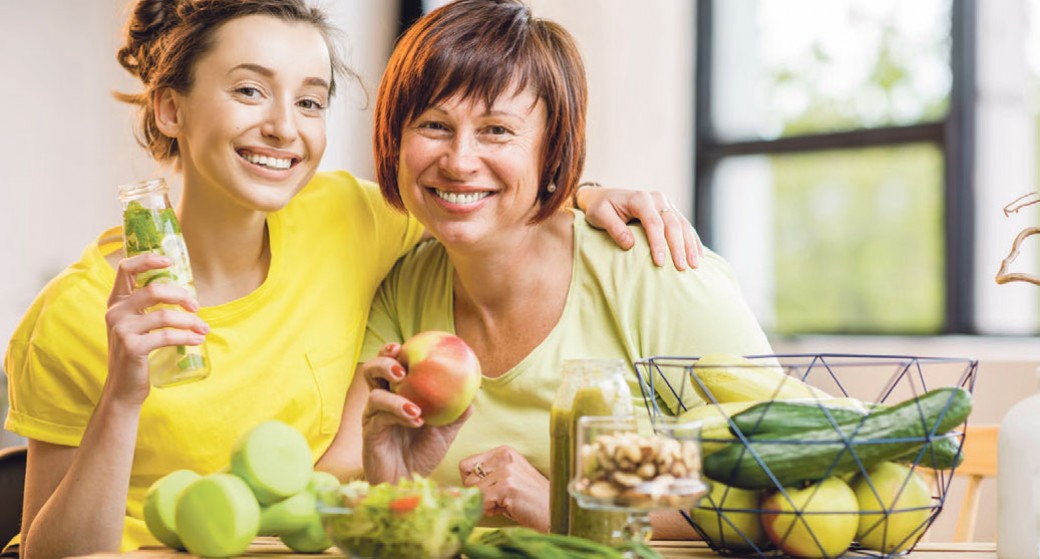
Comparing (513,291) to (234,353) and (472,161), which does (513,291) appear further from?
(234,353)

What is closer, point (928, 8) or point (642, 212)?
point (642, 212)

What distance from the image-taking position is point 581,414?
1.04m

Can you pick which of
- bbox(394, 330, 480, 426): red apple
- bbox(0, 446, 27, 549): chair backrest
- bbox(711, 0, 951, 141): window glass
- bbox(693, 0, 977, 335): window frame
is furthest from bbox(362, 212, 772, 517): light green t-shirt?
bbox(711, 0, 951, 141): window glass

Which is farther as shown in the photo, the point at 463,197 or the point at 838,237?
the point at 838,237

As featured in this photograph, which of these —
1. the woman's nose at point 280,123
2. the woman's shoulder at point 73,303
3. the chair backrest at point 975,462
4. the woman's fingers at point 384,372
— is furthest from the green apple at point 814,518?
the woman's shoulder at point 73,303

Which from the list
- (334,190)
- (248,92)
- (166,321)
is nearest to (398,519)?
(166,321)

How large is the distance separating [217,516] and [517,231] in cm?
71

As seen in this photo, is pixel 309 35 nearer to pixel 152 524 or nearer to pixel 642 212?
pixel 642 212

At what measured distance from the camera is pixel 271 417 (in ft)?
5.26

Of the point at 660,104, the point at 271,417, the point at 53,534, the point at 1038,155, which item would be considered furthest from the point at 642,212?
the point at 660,104

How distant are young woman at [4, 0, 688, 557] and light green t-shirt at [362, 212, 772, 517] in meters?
0.28

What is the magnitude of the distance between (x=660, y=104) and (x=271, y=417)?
2.22 m

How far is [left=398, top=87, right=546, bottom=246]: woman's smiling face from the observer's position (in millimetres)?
1469

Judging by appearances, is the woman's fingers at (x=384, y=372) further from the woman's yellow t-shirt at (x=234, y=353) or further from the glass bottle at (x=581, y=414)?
the woman's yellow t-shirt at (x=234, y=353)
